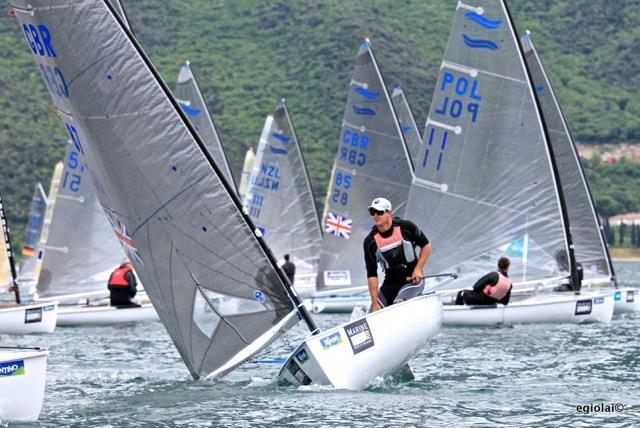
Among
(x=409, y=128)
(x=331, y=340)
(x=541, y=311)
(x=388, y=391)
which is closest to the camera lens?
(x=331, y=340)

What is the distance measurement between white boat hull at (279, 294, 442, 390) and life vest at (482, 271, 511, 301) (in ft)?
28.7

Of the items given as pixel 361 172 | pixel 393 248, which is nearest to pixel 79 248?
pixel 361 172

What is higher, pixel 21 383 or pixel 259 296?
pixel 259 296

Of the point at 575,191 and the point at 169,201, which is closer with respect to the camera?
the point at 169,201

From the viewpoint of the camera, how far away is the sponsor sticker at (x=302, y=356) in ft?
41.9

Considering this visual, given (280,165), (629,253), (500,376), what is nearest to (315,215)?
(280,165)

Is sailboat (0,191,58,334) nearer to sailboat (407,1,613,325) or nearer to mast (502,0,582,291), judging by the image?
sailboat (407,1,613,325)

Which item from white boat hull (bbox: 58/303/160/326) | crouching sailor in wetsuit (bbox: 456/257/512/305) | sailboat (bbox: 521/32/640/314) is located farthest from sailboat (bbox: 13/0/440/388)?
sailboat (bbox: 521/32/640/314)

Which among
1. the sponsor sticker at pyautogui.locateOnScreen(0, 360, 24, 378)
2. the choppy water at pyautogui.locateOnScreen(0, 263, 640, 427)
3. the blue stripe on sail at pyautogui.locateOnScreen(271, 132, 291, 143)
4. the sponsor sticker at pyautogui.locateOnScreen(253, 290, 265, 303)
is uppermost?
the blue stripe on sail at pyautogui.locateOnScreen(271, 132, 291, 143)

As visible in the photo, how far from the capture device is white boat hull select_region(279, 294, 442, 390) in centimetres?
1270

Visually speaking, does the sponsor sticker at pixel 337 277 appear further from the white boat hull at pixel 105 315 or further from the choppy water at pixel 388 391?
the choppy water at pixel 388 391

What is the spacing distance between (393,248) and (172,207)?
6.95 ft

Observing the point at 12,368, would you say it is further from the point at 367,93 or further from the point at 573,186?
the point at 367,93

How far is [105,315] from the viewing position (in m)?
24.5
